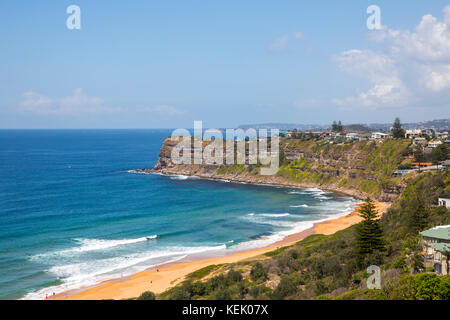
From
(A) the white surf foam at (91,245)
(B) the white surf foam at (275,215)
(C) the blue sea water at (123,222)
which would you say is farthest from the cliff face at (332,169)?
(A) the white surf foam at (91,245)

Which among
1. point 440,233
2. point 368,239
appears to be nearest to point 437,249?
point 440,233

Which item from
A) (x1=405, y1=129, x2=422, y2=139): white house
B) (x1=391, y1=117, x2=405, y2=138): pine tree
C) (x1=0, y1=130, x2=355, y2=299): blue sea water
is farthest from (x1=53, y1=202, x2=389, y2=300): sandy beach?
(x1=405, y1=129, x2=422, y2=139): white house

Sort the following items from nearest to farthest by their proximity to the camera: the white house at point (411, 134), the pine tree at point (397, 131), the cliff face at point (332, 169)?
the cliff face at point (332, 169) → the pine tree at point (397, 131) → the white house at point (411, 134)

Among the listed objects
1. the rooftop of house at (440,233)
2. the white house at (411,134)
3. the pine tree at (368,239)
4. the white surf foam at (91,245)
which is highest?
the white house at (411,134)

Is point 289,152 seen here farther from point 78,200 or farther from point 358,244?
point 358,244

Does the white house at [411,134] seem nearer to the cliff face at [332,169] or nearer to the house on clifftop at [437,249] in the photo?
the cliff face at [332,169]
